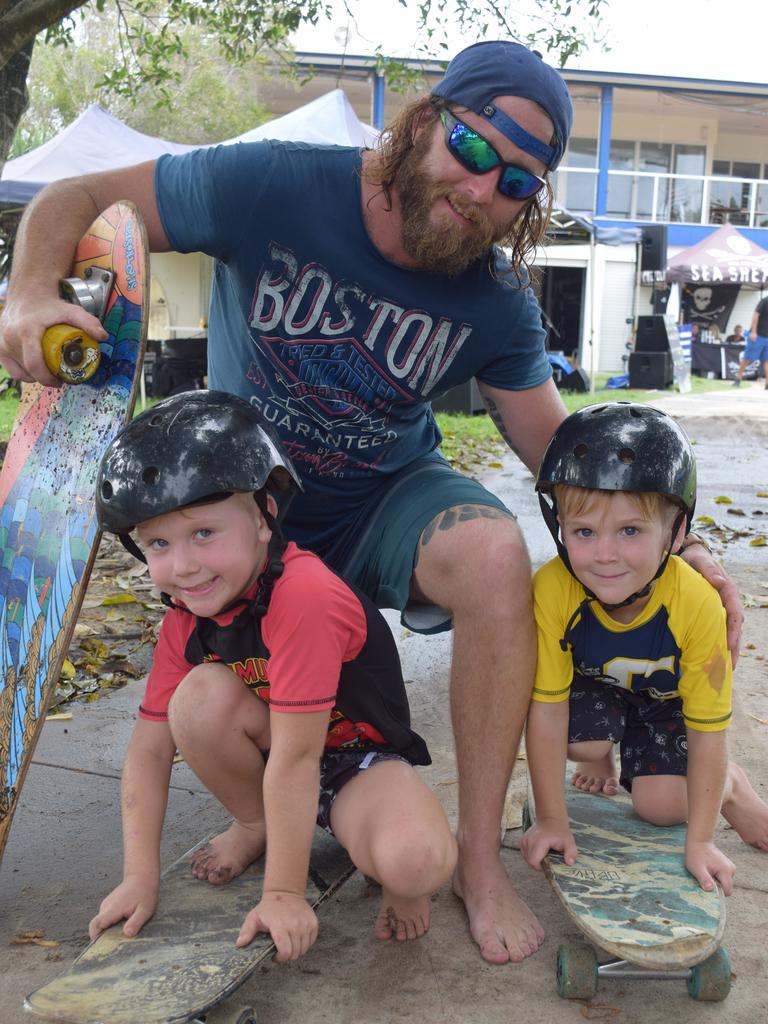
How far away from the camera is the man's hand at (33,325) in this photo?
91.2 inches

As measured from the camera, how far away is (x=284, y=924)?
194 cm

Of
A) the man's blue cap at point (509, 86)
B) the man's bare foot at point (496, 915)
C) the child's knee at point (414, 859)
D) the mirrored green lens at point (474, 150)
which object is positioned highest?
the man's blue cap at point (509, 86)

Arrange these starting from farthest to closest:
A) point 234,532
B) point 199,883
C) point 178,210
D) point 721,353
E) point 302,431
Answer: point 721,353, point 302,431, point 178,210, point 199,883, point 234,532

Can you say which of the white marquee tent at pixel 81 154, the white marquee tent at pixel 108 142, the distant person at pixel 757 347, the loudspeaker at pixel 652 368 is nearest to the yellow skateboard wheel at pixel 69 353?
the white marquee tent at pixel 108 142

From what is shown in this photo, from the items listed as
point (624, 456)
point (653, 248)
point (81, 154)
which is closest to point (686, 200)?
point (653, 248)

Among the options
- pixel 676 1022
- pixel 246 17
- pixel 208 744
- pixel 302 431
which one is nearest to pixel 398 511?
pixel 302 431

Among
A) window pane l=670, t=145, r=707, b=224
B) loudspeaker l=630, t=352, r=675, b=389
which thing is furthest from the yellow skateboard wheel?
window pane l=670, t=145, r=707, b=224

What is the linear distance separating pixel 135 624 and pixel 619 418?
9.53 ft

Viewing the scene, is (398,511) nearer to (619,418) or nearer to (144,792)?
(619,418)

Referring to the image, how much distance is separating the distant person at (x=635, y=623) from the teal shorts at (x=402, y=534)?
250 mm

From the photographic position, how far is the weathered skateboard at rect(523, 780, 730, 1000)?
1923 millimetres

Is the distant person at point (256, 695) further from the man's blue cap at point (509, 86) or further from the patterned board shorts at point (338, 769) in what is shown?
the man's blue cap at point (509, 86)

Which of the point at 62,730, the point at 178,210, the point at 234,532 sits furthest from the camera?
the point at 62,730

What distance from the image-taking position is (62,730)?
3.41 metres
